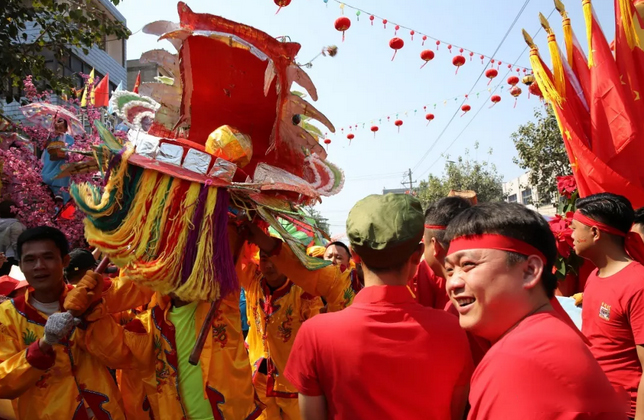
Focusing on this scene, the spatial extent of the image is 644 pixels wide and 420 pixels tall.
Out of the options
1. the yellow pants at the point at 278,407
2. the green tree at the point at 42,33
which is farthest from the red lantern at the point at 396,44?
the yellow pants at the point at 278,407

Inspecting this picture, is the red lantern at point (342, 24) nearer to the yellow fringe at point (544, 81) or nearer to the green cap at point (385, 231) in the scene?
the yellow fringe at point (544, 81)

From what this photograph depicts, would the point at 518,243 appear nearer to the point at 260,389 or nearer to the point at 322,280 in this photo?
the point at 322,280

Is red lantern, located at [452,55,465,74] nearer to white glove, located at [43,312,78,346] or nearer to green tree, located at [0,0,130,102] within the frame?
green tree, located at [0,0,130,102]

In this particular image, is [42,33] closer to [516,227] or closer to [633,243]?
[516,227]

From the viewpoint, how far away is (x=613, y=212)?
8.41ft

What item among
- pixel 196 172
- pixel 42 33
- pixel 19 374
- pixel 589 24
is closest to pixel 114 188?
pixel 196 172

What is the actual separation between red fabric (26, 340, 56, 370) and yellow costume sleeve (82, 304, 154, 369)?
24 cm

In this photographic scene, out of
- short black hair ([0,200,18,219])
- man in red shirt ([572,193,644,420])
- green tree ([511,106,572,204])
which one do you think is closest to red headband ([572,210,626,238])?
man in red shirt ([572,193,644,420])

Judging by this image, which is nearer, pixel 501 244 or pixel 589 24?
pixel 501 244

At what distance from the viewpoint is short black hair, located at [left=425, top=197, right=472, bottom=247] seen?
242cm

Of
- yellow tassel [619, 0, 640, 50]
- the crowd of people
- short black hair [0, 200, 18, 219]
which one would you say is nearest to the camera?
the crowd of people

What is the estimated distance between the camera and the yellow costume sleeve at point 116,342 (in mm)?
2491

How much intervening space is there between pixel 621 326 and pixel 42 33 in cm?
471

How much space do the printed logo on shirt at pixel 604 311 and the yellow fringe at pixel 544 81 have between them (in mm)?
1658
